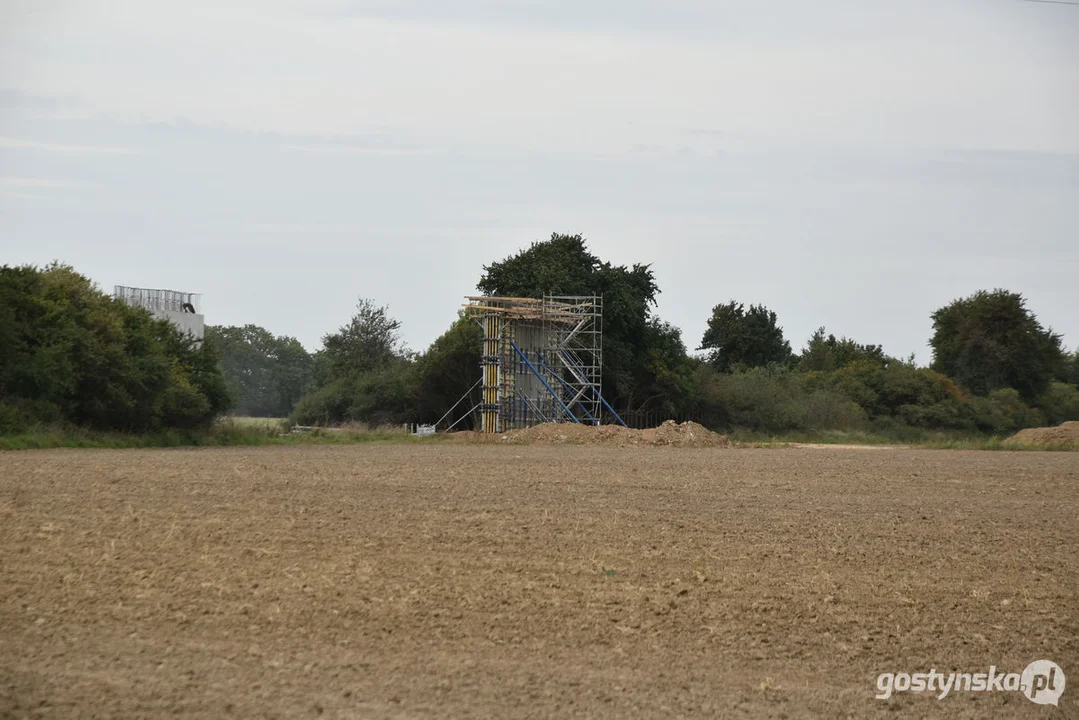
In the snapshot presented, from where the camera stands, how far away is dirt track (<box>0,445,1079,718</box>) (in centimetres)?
859

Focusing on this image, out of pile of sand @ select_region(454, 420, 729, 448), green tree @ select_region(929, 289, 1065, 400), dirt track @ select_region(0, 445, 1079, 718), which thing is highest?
green tree @ select_region(929, 289, 1065, 400)

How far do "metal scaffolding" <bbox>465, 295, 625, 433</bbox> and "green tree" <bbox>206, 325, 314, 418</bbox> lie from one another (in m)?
63.9

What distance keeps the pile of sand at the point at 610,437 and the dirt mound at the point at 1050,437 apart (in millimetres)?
13299

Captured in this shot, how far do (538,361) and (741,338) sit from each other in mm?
45980

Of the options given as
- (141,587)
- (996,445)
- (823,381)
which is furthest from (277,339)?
(141,587)

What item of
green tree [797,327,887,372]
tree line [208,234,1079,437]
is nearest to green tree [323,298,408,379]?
tree line [208,234,1079,437]

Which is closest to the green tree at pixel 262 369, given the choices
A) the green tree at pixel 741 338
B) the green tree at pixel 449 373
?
the green tree at pixel 741 338

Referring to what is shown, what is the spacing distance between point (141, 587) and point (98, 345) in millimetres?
27241

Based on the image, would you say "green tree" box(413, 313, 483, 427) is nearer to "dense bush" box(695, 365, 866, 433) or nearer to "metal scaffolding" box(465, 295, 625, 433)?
"metal scaffolding" box(465, 295, 625, 433)

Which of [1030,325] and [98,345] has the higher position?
[1030,325]

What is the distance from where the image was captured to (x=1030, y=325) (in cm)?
8288

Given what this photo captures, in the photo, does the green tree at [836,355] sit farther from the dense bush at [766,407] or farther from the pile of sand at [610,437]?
the pile of sand at [610,437]

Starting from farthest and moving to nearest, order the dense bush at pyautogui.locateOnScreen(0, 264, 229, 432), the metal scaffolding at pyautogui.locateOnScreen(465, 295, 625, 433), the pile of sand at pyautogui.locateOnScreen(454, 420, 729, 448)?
the metal scaffolding at pyautogui.locateOnScreen(465, 295, 625, 433) < the pile of sand at pyautogui.locateOnScreen(454, 420, 729, 448) < the dense bush at pyautogui.locateOnScreen(0, 264, 229, 432)

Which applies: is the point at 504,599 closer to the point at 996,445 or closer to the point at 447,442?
the point at 447,442
